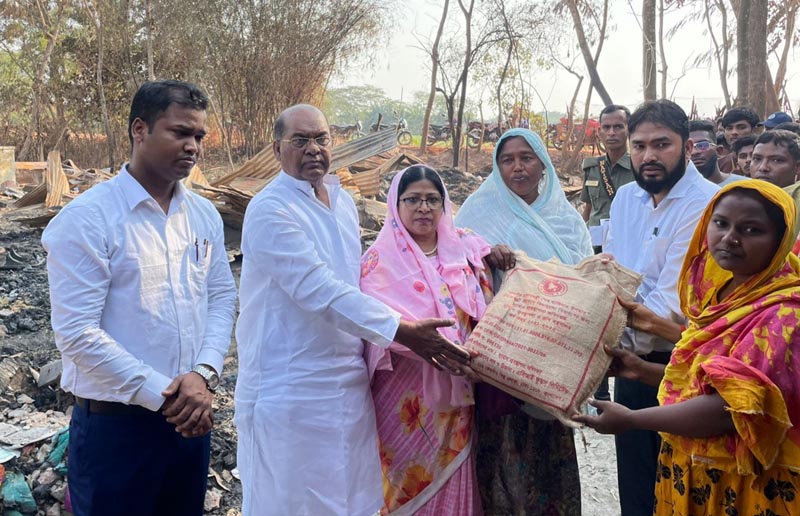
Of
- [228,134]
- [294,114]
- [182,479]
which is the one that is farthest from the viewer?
[228,134]

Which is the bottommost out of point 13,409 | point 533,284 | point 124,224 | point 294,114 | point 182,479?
point 13,409

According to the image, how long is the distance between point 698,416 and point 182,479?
1715 millimetres

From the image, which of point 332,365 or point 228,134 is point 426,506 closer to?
point 332,365

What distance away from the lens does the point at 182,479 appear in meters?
2.13

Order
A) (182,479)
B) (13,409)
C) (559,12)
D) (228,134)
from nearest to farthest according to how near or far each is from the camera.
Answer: (182,479)
(13,409)
(228,134)
(559,12)

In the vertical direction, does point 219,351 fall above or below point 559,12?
below

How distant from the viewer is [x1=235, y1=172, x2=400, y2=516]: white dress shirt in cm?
210

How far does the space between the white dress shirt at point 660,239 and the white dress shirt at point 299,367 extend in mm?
988

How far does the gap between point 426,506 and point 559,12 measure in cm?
1627

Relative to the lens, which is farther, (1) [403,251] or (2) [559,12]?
(2) [559,12]

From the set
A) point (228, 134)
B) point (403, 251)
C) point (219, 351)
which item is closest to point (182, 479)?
point (219, 351)

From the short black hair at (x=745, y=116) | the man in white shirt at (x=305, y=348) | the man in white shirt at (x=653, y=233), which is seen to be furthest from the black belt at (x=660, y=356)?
the short black hair at (x=745, y=116)

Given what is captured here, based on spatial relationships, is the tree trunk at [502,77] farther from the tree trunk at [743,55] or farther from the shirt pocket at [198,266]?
the shirt pocket at [198,266]

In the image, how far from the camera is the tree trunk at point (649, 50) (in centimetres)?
1093
